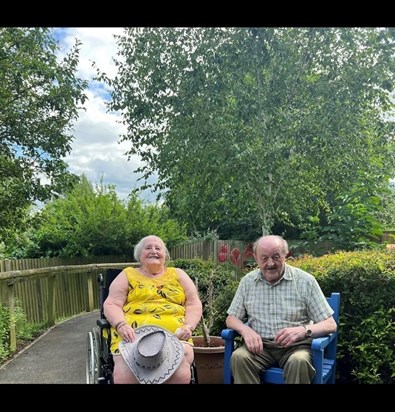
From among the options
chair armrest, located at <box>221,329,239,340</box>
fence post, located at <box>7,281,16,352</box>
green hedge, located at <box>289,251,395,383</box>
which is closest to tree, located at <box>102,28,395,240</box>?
fence post, located at <box>7,281,16,352</box>

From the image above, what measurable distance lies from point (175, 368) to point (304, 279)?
0.69 meters

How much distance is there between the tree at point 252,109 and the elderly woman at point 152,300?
2757mm

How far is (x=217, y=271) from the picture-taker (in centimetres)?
396

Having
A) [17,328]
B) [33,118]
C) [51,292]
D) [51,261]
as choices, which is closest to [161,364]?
[17,328]

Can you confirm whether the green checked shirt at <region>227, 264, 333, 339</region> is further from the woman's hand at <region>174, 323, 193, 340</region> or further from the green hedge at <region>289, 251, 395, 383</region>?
the green hedge at <region>289, 251, 395, 383</region>

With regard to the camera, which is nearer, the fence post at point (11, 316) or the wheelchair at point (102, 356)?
the wheelchair at point (102, 356)

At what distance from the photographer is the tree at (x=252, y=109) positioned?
4.98 m

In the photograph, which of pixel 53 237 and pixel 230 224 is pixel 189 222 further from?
pixel 53 237

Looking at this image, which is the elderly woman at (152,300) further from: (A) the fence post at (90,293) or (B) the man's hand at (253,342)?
(A) the fence post at (90,293)

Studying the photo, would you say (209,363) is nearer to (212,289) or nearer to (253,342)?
(253,342)

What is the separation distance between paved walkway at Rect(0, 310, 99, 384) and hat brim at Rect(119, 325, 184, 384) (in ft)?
3.23

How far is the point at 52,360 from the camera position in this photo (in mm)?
3217

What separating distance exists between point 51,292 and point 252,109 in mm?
2771

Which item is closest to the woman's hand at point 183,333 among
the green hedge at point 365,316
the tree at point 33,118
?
the green hedge at point 365,316
